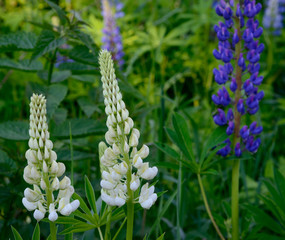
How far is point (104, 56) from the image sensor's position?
115 centimetres

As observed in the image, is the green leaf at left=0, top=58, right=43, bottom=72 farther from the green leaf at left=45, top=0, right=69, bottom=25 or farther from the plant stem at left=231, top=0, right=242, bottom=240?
the plant stem at left=231, top=0, right=242, bottom=240

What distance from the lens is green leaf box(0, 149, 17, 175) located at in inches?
72.4

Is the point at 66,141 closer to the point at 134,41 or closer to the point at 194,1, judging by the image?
the point at 134,41

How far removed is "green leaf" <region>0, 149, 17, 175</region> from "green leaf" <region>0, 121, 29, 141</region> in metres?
0.09

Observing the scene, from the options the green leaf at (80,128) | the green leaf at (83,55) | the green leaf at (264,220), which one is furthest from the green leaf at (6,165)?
the green leaf at (264,220)

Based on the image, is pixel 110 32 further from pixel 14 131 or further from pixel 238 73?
pixel 238 73

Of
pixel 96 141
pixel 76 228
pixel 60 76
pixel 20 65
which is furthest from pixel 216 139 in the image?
pixel 20 65

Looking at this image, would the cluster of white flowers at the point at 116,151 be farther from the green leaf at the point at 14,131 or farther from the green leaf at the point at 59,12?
the green leaf at the point at 59,12

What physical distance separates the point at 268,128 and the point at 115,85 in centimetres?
254

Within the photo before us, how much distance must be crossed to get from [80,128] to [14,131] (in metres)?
0.31

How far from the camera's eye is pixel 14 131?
6.28ft

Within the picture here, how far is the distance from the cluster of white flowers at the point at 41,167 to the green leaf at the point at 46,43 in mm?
802

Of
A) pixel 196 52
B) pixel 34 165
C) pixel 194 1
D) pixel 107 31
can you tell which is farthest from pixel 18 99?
pixel 194 1

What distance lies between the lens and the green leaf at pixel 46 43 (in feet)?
6.18
